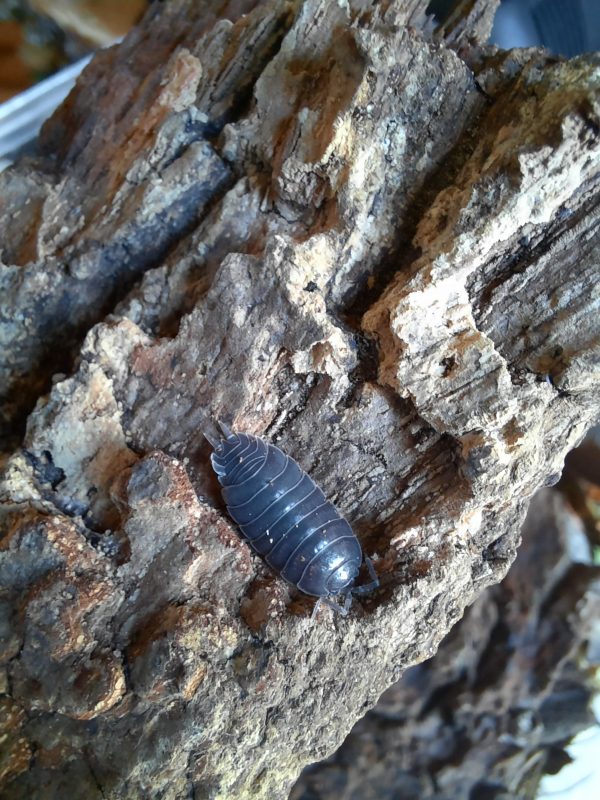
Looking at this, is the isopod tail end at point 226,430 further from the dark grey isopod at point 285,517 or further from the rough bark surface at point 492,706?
the rough bark surface at point 492,706

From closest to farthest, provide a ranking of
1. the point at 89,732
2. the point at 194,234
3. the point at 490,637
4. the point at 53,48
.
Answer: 1. the point at 89,732
2. the point at 194,234
3. the point at 490,637
4. the point at 53,48

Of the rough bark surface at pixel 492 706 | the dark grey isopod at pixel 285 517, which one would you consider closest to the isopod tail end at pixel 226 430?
the dark grey isopod at pixel 285 517

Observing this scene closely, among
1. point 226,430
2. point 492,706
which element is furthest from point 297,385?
point 492,706

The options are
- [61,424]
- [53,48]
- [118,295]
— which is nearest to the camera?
[61,424]

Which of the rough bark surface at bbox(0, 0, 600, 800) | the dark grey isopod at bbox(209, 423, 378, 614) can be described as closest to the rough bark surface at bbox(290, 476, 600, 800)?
the rough bark surface at bbox(0, 0, 600, 800)

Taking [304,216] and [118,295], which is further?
[118,295]

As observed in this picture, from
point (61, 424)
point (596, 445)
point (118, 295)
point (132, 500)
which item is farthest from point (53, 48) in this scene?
point (596, 445)

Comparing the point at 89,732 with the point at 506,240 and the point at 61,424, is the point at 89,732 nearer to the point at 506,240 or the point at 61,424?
the point at 61,424
